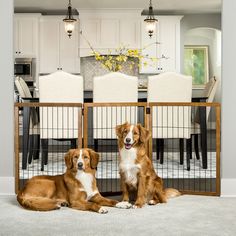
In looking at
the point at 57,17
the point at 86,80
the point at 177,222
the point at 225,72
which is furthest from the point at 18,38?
the point at 177,222

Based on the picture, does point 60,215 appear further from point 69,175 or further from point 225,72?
point 225,72

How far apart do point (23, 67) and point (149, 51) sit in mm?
2305

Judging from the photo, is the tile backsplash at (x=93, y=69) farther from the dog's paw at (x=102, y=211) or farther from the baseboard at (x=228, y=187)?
the dog's paw at (x=102, y=211)

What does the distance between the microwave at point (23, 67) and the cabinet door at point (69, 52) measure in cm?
59

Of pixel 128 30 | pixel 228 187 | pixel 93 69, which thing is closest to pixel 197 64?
pixel 128 30

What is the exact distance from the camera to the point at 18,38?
9453mm

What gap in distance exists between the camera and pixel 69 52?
9500mm

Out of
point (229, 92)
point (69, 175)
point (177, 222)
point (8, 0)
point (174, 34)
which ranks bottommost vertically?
point (177, 222)

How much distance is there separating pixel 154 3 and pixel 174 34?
2.58 feet

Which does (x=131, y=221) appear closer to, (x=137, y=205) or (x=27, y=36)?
(x=137, y=205)

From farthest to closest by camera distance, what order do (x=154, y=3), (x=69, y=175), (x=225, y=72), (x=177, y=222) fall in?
(x=154, y=3), (x=225, y=72), (x=69, y=175), (x=177, y=222)

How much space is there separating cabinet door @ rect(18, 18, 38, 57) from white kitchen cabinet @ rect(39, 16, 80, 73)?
5.3 inches

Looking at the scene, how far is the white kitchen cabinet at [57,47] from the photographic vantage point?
373 inches

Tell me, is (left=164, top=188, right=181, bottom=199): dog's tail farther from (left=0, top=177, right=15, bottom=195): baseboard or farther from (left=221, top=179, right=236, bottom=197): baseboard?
(left=0, top=177, right=15, bottom=195): baseboard
